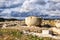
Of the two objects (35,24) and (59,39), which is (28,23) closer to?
(35,24)

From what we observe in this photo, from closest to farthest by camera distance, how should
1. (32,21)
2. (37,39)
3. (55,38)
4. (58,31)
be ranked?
(37,39), (55,38), (58,31), (32,21)

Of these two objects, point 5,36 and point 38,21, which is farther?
point 38,21

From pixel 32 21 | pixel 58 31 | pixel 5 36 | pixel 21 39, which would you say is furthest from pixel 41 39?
pixel 32 21

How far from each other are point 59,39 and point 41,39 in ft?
5.00

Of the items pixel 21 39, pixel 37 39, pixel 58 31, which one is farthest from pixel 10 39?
pixel 58 31

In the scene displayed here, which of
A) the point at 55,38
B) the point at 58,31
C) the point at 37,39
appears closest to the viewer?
the point at 37,39

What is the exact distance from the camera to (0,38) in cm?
1509

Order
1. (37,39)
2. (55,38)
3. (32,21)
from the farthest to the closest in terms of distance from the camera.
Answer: (32,21) < (55,38) < (37,39)

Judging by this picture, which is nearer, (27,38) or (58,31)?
(27,38)

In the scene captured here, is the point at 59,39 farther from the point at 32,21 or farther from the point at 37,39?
the point at 32,21

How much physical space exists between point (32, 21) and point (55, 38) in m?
11.5

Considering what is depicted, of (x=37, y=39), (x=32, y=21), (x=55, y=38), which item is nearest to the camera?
(x=37, y=39)

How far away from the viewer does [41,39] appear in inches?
595

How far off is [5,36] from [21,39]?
1489 mm
